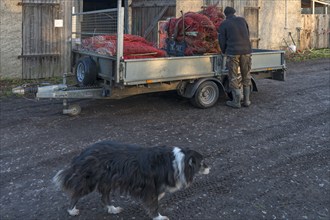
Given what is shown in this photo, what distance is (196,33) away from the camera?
9.52m

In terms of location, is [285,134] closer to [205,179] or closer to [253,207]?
[205,179]

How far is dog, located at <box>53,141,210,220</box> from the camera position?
4.09 m

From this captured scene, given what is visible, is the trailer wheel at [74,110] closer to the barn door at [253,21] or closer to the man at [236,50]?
the man at [236,50]

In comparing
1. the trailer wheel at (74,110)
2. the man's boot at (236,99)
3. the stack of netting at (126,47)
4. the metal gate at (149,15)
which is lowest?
the trailer wheel at (74,110)

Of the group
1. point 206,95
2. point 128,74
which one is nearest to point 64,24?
point 206,95

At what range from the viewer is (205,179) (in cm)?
557

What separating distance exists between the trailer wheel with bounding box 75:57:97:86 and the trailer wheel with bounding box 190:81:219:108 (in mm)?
2251

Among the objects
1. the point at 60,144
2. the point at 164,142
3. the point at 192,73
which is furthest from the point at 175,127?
the point at 60,144

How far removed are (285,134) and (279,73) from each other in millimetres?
3527

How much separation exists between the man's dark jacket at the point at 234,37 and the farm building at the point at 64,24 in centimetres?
140

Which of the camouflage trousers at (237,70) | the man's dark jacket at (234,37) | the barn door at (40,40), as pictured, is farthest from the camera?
the barn door at (40,40)

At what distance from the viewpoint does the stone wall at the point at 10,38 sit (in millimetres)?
13047

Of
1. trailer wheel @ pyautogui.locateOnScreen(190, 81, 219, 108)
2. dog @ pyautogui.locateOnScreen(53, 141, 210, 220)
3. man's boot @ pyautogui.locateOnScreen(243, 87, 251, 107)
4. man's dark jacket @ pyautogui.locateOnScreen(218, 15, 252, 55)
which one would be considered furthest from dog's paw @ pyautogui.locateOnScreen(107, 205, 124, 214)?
man's boot @ pyautogui.locateOnScreen(243, 87, 251, 107)

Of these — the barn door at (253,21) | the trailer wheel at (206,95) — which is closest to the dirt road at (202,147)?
the trailer wheel at (206,95)
